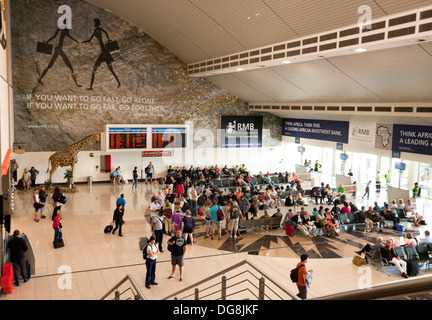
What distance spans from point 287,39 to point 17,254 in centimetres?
1131

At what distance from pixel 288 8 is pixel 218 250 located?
26.9ft

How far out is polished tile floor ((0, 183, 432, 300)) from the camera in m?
9.99

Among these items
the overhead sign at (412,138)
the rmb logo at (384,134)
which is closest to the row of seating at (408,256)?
the overhead sign at (412,138)

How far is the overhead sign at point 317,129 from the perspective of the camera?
76.8 ft

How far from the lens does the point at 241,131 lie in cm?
2898

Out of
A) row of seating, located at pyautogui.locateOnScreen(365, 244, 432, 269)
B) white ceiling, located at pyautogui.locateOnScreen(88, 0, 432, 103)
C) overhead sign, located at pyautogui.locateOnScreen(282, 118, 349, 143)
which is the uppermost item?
white ceiling, located at pyautogui.locateOnScreen(88, 0, 432, 103)

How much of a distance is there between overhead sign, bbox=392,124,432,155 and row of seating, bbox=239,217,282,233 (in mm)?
8091

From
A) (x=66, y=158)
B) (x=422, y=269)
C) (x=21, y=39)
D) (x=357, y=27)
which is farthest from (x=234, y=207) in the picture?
(x=21, y=39)

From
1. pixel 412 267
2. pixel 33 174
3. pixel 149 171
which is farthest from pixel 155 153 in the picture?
pixel 412 267

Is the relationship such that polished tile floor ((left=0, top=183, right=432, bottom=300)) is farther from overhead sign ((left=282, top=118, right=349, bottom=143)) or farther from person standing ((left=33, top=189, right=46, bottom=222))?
overhead sign ((left=282, top=118, right=349, bottom=143))

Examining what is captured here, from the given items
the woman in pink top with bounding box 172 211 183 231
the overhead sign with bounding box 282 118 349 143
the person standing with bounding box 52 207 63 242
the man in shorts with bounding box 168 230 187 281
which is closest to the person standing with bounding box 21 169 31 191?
the person standing with bounding box 52 207 63 242

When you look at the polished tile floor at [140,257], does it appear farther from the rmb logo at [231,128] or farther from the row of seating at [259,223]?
the rmb logo at [231,128]

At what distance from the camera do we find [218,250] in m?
13.1

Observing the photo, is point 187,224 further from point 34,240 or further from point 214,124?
point 214,124
